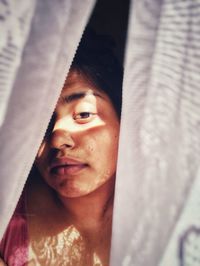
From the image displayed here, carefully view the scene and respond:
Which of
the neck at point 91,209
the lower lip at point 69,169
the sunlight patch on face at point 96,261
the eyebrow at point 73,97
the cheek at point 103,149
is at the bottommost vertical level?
the sunlight patch on face at point 96,261

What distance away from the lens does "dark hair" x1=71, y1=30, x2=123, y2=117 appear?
4.36 feet

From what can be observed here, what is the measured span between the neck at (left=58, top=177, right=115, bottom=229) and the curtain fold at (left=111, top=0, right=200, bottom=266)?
27.8 inches

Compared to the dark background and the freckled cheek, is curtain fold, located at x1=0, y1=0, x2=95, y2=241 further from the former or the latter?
the dark background

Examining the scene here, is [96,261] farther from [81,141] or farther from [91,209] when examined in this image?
[81,141]

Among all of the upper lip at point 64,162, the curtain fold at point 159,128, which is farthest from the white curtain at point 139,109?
the upper lip at point 64,162

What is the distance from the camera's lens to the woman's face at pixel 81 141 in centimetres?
119

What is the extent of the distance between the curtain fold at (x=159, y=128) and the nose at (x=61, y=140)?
561 mm

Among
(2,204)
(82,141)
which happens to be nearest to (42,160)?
(82,141)

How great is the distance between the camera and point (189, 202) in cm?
60

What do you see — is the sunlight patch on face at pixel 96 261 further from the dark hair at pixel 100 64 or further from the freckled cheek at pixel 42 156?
the dark hair at pixel 100 64

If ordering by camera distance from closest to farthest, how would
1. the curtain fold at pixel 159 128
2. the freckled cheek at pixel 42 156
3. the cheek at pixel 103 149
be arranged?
1. the curtain fold at pixel 159 128
2. the cheek at pixel 103 149
3. the freckled cheek at pixel 42 156

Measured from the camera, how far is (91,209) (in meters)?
1.41

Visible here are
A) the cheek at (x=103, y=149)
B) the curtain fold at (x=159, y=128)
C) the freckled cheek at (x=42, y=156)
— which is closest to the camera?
the curtain fold at (x=159, y=128)

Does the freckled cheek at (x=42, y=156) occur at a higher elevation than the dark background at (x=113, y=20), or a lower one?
lower
